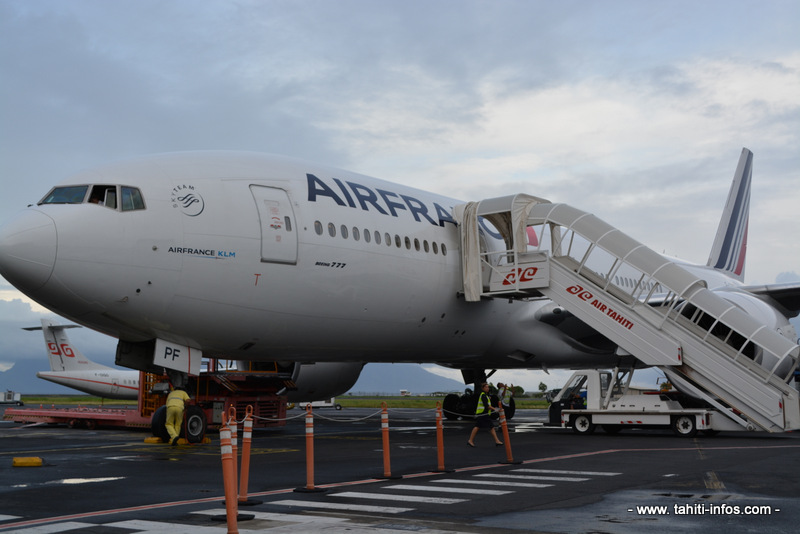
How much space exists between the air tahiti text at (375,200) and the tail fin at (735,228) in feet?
57.0

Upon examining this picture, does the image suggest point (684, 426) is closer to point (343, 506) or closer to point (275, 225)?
point (275, 225)

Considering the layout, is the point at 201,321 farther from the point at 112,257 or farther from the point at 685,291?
the point at 685,291

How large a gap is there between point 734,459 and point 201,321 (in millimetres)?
7930

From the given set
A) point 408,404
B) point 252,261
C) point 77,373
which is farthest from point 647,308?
point 408,404

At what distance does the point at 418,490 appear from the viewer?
8.09 meters

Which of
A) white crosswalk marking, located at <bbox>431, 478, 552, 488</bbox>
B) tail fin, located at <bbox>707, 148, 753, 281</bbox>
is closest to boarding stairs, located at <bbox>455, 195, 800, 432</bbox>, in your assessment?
white crosswalk marking, located at <bbox>431, 478, 552, 488</bbox>

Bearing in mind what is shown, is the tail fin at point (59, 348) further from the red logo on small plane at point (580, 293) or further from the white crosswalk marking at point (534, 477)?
the white crosswalk marking at point (534, 477)

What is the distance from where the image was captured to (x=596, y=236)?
52.6ft

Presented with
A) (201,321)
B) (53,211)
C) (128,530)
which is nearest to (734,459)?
(201,321)

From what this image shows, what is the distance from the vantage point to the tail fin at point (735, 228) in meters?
30.4

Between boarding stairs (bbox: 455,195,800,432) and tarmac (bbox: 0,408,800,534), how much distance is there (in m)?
1.30

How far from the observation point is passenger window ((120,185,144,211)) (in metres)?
11.5

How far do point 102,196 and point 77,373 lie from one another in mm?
28173

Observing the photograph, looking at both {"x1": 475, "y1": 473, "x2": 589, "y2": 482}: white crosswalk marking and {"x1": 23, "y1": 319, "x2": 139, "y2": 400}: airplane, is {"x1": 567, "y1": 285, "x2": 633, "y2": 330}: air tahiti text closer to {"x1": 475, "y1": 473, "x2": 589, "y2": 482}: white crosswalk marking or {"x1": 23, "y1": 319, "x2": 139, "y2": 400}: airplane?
{"x1": 475, "y1": 473, "x2": 589, "y2": 482}: white crosswalk marking
